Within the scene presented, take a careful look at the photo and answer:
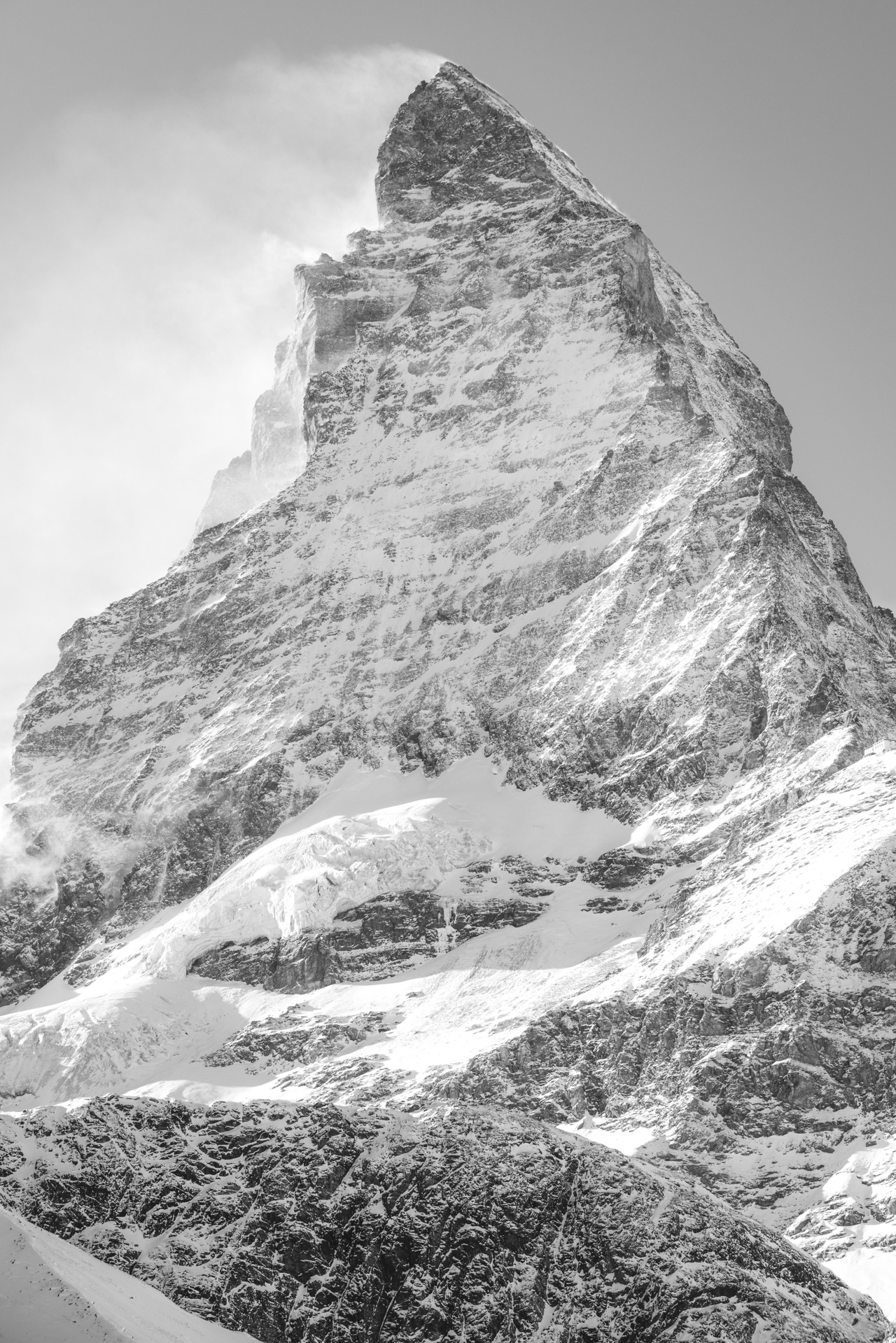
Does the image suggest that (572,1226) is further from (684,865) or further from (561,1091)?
(684,865)

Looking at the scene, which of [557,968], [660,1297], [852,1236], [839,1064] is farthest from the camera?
[557,968]

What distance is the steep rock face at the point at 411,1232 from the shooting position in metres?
102

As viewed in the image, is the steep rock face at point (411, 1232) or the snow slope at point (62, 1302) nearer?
the snow slope at point (62, 1302)

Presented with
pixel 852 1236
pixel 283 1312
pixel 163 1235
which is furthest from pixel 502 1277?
Result: pixel 852 1236

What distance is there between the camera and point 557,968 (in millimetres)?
182750

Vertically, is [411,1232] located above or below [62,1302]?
below

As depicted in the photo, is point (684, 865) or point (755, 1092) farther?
point (684, 865)

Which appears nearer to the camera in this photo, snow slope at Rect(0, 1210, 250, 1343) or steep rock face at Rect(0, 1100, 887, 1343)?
snow slope at Rect(0, 1210, 250, 1343)

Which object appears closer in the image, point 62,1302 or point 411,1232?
point 62,1302

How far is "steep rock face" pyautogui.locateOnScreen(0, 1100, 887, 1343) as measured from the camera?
10169 centimetres

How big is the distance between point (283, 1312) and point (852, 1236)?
161 feet

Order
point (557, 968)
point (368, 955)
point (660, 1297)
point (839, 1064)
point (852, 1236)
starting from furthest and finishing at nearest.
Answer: point (368, 955) → point (557, 968) → point (839, 1064) → point (852, 1236) → point (660, 1297)

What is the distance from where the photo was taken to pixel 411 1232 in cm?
10475

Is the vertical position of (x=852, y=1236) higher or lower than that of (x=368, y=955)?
lower
